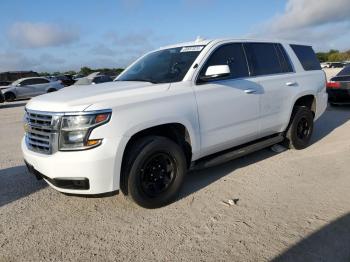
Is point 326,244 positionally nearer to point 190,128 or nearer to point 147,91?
point 190,128

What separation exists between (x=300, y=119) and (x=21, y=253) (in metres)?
4.66

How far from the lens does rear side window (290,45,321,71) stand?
6117 mm

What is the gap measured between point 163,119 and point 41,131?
1.28 meters

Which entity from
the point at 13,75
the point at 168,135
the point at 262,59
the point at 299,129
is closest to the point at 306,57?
the point at 299,129

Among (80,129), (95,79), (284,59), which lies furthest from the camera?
(95,79)

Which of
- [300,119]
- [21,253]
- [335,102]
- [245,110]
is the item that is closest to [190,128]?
[245,110]

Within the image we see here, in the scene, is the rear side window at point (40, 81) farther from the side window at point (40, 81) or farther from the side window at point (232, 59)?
the side window at point (232, 59)

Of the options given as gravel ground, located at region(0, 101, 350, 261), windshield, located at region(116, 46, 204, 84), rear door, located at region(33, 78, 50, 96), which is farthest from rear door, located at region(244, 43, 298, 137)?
rear door, located at region(33, 78, 50, 96)

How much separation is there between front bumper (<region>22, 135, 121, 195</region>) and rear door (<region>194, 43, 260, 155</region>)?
125 cm

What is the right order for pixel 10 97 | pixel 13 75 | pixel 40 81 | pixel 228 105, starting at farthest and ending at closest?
pixel 13 75, pixel 40 81, pixel 10 97, pixel 228 105

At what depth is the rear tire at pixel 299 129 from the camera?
230 inches

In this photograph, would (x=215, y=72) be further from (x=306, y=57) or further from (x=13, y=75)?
(x=13, y=75)

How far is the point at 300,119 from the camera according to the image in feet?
19.6

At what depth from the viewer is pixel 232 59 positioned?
4.83m
